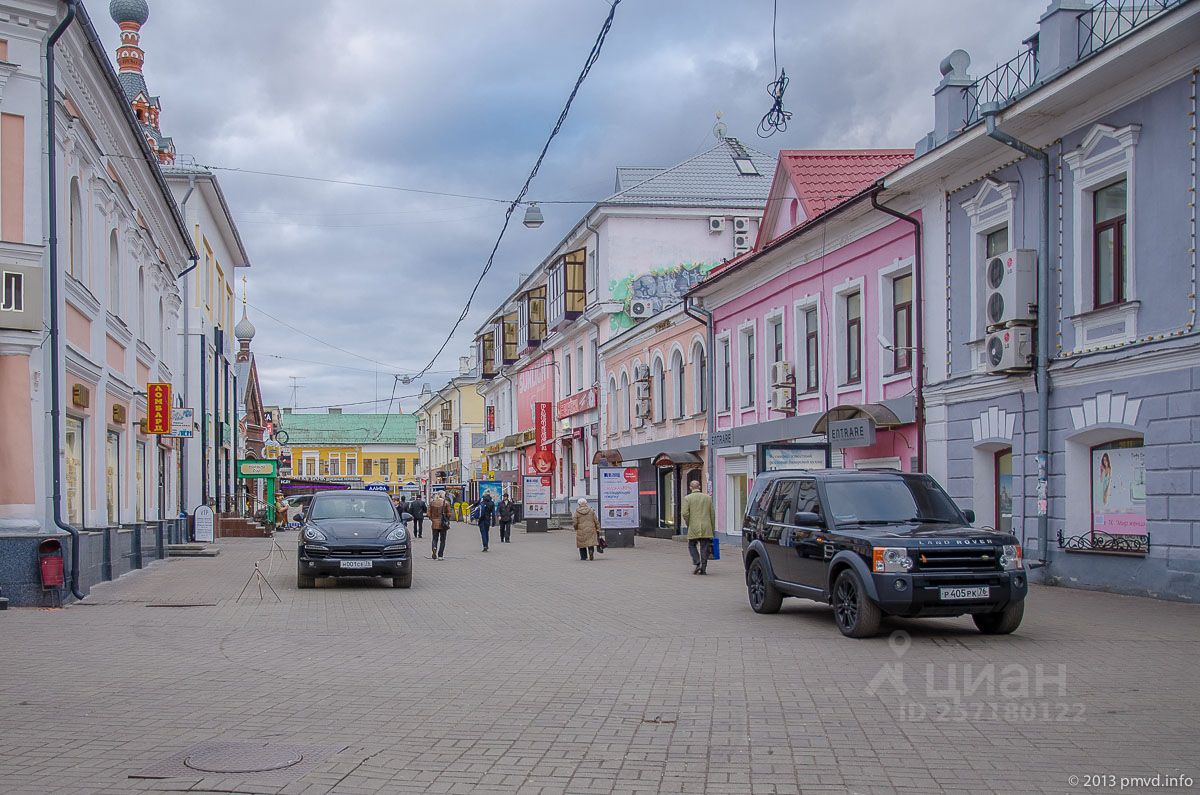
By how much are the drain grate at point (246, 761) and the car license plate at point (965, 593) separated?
21.6 feet

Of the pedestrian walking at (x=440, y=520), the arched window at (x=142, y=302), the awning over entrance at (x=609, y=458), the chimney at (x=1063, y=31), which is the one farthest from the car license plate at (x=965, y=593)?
the awning over entrance at (x=609, y=458)

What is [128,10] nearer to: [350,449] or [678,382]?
[678,382]

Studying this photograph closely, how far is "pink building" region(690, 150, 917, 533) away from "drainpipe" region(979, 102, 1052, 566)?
4.20 meters

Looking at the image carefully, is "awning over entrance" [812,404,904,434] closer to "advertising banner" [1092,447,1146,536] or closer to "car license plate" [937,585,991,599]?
"advertising banner" [1092,447,1146,536]

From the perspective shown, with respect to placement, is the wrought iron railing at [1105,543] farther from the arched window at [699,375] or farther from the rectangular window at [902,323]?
the arched window at [699,375]

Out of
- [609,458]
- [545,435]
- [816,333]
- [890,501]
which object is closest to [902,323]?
[816,333]

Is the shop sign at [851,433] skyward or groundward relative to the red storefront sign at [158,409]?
groundward

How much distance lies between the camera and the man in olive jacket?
21000 mm

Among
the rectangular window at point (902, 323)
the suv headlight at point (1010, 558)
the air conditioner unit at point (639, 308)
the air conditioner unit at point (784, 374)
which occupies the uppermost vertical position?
the air conditioner unit at point (639, 308)

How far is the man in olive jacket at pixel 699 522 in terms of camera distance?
21.0 meters

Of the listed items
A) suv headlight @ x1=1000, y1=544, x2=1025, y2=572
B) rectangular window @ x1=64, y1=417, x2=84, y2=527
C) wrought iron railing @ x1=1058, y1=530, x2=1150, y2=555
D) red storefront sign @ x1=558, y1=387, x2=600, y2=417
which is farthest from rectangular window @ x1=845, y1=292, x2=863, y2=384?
red storefront sign @ x1=558, y1=387, x2=600, y2=417

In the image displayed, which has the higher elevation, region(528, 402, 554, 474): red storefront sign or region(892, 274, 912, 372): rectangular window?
region(892, 274, 912, 372): rectangular window

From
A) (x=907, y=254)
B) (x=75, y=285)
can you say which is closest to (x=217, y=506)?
(x=75, y=285)

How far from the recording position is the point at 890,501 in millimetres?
13164
